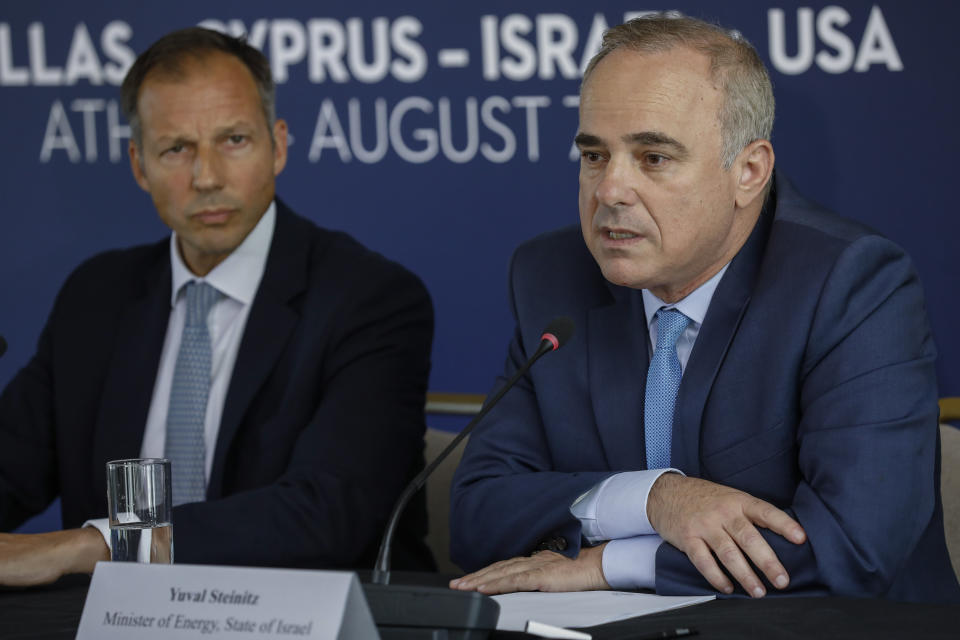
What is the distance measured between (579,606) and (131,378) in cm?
153

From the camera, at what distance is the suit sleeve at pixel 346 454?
2.41 metres

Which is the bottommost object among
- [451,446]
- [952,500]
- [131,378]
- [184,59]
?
[952,500]

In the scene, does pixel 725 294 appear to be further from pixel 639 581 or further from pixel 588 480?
pixel 639 581

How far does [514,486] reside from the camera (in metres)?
2.14

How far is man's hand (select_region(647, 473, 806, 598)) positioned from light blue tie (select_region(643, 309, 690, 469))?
0.24 metres

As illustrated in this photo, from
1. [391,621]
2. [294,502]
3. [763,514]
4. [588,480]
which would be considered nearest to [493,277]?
[294,502]

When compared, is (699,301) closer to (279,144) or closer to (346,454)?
(346,454)

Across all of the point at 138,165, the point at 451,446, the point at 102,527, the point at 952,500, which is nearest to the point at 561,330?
the point at 451,446

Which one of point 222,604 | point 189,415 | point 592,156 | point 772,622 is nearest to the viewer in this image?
point 222,604

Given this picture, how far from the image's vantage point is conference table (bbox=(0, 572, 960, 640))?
144cm

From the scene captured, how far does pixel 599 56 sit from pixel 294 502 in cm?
104

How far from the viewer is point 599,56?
2.22 meters

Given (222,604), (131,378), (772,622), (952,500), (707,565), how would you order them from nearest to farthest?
(222,604), (772,622), (707,565), (952,500), (131,378)

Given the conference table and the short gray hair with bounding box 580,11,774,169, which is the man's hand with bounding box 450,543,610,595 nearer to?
the conference table
